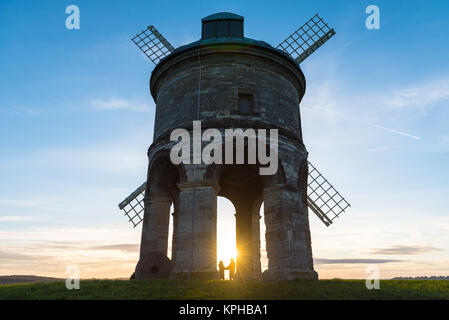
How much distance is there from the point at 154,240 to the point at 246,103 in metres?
6.32

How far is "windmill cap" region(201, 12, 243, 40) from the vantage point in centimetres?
1474

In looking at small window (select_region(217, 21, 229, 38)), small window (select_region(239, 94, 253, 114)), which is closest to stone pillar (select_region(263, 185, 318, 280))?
small window (select_region(239, 94, 253, 114))

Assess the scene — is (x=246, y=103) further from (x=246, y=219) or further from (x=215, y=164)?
(x=246, y=219)

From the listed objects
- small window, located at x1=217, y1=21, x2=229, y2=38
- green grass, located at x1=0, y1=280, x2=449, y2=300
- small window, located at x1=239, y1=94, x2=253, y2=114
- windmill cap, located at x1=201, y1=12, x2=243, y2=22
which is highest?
windmill cap, located at x1=201, y1=12, x2=243, y2=22

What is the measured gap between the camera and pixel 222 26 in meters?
14.9

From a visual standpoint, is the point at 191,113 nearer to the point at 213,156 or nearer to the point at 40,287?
the point at 213,156

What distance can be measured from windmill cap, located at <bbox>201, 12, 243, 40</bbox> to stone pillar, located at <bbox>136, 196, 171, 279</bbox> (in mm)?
7989

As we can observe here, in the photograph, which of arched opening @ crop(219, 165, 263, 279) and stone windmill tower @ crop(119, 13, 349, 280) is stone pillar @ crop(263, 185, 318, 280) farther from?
arched opening @ crop(219, 165, 263, 279)

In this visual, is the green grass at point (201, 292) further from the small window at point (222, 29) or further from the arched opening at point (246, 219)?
the small window at point (222, 29)

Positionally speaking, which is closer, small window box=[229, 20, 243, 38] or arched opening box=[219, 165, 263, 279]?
small window box=[229, 20, 243, 38]

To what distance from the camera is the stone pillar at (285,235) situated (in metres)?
10.1

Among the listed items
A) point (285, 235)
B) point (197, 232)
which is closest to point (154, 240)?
point (197, 232)

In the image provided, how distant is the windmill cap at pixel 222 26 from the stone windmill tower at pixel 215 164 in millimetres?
111

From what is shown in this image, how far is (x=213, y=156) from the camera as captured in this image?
1086 centimetres
